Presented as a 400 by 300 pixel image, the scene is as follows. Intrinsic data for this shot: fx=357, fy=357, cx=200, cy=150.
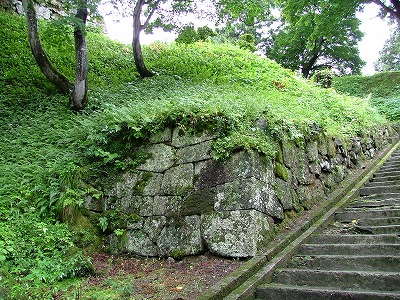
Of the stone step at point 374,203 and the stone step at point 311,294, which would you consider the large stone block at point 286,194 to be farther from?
the stone step at point 311,294

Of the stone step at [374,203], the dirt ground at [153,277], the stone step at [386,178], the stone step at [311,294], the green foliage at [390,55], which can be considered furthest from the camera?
the green foliage at [390,55]

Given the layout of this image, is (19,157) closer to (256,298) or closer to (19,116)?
(19,116)

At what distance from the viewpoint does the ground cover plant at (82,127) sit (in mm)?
4355

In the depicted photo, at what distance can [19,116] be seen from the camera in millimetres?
7746

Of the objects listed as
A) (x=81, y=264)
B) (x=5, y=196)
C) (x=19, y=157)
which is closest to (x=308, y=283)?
(x=81, y=264)

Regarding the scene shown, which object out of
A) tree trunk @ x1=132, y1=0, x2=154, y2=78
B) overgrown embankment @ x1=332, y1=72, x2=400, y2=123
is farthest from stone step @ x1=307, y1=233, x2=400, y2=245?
overgrown embankment @ x1=332, y1=72, x2=400, y2=123

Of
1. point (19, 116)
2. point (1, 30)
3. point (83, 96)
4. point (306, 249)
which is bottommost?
point (306, 249)

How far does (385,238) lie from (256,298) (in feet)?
6.46

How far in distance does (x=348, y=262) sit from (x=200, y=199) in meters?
1.94

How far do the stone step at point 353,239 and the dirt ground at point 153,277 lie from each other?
1.29 metres

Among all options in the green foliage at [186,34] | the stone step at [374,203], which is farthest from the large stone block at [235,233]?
the green foliage at [186,34]

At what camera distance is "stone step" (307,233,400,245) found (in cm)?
448

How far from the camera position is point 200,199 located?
189 inches

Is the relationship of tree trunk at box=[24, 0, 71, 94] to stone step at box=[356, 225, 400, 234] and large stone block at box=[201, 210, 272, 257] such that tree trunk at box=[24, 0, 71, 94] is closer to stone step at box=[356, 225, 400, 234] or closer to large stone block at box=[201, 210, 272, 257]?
large stone block at box=[201, 210, 272, 257]
